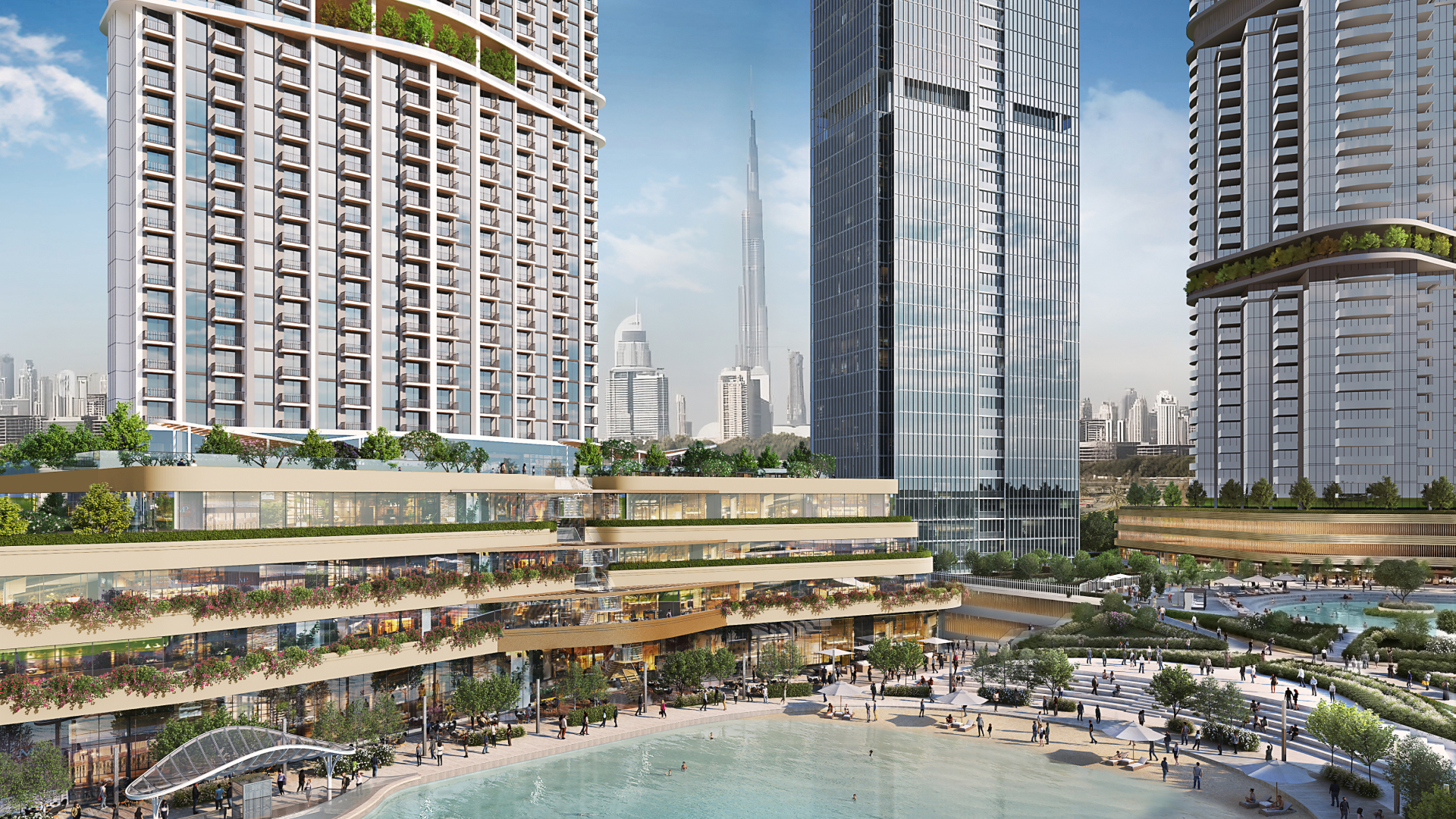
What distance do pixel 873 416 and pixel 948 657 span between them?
5091cm

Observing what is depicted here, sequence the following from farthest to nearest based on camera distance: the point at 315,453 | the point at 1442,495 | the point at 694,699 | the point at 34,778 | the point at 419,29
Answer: the point at 1442,495 < the point at 419,29 < the point at 694,699 < the point at 315,453 < the point at 34,778

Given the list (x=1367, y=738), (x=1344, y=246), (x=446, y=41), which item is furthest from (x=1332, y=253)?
(x=446, y=41)

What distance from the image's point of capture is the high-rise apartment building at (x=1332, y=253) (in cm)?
13000

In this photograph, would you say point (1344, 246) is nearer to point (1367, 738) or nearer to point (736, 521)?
point (736, 521)

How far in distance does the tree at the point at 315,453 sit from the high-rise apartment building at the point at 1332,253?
134 meters

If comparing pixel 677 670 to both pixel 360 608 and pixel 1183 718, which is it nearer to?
pixel 360 608

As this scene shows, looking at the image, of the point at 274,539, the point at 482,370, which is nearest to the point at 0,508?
the point at 274,539

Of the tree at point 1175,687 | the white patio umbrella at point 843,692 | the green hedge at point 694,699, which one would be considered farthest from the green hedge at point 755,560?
the tree at point 1175,687

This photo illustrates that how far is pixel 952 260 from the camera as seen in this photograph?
12700cm

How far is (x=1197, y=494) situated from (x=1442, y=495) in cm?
3478

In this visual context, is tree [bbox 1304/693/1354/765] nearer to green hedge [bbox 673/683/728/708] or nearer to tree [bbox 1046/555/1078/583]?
green hedge [bbox 673/683/728/708]

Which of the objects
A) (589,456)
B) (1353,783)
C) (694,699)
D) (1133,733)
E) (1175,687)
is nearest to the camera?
(1353,783)

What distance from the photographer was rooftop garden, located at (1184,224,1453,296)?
5084 inches

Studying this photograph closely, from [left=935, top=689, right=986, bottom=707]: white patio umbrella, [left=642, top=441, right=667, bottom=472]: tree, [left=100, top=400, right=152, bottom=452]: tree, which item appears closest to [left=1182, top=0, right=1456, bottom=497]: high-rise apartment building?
[left=935, top=689, right=986, bottom=707]: white patio umbrella
